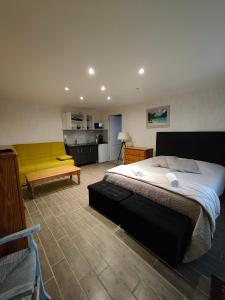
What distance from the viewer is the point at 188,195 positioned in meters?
1.59

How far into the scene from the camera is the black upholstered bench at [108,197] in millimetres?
1989

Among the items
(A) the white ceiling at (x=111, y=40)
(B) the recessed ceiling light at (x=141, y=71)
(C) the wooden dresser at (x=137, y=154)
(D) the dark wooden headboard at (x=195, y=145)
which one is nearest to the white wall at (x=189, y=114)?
(D) the dark wooden headboard at (x=195, y=145)

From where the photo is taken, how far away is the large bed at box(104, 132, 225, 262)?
1.42 m

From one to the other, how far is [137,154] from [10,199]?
A: 3.61m

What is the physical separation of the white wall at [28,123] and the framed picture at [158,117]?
3.24 m

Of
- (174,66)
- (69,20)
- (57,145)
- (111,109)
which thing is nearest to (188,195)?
(174,66)

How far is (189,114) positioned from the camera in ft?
11.3

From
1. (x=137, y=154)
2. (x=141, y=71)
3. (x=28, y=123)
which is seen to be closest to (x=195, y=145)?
(x=137, y=154)

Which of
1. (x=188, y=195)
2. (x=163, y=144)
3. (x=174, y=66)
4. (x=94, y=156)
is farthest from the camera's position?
(x=94, y=156)

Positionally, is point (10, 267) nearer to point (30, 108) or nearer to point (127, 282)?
point (127, 282)

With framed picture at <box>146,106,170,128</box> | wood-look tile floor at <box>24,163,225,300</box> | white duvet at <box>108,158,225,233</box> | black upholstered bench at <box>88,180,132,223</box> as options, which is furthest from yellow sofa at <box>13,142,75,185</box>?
framed picture at <box>146,106,170,128</box>

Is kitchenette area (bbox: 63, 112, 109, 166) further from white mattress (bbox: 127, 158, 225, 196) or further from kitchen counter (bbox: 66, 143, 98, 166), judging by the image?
white mattress (bbox: 127, 158, 225, 196)

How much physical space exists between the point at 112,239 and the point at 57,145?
12.3 feet

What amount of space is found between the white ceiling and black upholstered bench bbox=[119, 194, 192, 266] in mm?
1983
